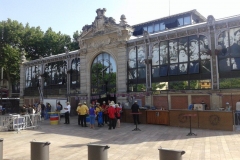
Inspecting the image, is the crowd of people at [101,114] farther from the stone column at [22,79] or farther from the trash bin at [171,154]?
the stone column at [22,79]

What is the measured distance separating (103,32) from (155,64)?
719 centimetres

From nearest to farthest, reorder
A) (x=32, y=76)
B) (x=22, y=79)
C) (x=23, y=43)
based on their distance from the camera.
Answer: (x=32, y=76) < (x=22, y=79) < (x=23, y=43)

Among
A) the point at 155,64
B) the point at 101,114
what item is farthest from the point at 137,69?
the point at 101,114

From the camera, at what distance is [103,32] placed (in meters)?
25.2

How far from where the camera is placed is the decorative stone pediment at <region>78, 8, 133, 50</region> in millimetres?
23828

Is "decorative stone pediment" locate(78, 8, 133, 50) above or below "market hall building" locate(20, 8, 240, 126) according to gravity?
above

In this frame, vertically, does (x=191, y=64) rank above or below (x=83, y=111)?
above

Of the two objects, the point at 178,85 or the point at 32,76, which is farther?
the point at 32,76

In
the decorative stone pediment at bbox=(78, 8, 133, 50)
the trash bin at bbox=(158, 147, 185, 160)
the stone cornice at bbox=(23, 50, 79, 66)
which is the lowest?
the trash bin at bbox=(158, 147, 185, 160)

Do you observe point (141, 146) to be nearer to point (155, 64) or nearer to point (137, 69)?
point (155, 64)

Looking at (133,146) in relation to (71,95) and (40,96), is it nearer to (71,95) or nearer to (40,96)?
(71,95)

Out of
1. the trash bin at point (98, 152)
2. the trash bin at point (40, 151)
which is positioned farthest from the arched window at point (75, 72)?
the trash bin at point (98, 152)

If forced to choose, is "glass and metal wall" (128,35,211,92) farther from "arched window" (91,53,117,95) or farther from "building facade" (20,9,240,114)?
"arched window" (91,53,117,95)

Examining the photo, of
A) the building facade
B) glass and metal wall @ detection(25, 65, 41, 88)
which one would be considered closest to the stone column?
glass and metal wall @ detection(25, 65, 41, 88)
